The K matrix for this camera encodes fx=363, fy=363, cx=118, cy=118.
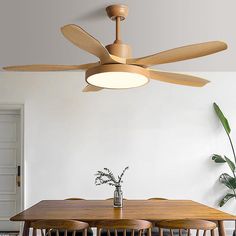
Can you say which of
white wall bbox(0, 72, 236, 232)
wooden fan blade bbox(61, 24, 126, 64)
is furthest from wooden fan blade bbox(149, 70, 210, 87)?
white wall bbox(0, 72, 236, 232)

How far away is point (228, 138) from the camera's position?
17.9 ft

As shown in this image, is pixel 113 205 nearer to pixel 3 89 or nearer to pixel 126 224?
pixel 126 224

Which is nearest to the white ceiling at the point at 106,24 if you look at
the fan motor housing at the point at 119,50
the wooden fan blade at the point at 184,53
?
the fan motor housing at the point at 119,50

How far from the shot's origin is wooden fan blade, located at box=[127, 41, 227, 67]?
7.85ft

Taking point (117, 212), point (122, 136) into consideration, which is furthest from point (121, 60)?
point (122, 136)

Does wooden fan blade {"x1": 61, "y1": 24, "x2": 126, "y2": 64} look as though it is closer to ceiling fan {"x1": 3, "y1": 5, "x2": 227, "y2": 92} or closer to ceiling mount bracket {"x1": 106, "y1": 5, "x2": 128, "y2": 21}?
ceiling fan {"x1": 3, "y1": 5, "x2": 227, "y2": 92}

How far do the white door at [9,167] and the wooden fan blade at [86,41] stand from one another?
329 cm

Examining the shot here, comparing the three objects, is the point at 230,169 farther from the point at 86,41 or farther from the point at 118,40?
the point at 86,41

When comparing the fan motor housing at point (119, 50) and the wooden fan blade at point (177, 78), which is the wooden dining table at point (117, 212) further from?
the fan motor housing at point (119, 50)

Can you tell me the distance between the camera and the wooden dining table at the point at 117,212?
2.92 m

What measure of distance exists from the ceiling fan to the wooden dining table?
1.10 meters

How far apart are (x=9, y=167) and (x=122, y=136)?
70.2 inches

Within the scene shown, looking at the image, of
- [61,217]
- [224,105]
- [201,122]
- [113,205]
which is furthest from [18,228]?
[224,105]

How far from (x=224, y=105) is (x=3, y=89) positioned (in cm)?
334
